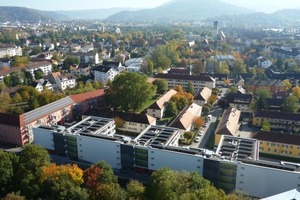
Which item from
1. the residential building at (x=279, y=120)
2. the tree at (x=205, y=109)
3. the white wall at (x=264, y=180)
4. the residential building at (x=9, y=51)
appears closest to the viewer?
the white wall at (x=264, y=180)

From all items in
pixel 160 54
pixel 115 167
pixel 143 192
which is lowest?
pixel 115 167

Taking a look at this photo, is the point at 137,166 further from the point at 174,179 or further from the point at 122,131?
the point at 122,131

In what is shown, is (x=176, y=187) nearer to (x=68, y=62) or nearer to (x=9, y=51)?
(x=68, y=62)

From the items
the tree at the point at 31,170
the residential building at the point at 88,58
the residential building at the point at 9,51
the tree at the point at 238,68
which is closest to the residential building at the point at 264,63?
the tree at the point at 238,68

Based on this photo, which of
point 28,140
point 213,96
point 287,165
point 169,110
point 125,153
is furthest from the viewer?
point 213,96

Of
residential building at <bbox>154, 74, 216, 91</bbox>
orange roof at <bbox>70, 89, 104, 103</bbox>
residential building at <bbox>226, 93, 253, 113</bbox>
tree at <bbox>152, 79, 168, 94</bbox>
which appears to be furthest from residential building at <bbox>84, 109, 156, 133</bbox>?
residential building at <bbox>154, 74, 216, 91</bbox>

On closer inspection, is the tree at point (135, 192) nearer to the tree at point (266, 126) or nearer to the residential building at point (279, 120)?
the tree at point (266, 126)

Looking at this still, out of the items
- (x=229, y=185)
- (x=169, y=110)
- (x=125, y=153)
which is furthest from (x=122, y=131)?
(x=229, y=185)
